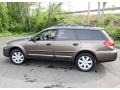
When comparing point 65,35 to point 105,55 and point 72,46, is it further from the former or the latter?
point 105,55

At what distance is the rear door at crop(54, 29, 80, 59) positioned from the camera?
7.07 meters

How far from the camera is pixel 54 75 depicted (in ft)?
21.7

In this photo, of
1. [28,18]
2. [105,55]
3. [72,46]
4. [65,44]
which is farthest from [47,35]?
[28,18]

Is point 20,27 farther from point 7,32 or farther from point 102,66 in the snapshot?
point 102,66

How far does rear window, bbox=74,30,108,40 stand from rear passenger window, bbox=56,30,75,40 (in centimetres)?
18

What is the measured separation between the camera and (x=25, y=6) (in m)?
18.6

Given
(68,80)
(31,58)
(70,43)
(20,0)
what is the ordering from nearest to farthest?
(68,80) < (70,43) < (31,58) < (20,0)

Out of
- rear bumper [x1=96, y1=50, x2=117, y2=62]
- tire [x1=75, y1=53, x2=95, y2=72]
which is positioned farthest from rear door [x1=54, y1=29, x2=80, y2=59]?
rear bumper [x1=96, y1=50, x2=117, y2=62]

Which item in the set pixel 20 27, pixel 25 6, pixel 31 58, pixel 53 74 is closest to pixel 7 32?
pixel 20 27

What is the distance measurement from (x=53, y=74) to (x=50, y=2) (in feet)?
42.0

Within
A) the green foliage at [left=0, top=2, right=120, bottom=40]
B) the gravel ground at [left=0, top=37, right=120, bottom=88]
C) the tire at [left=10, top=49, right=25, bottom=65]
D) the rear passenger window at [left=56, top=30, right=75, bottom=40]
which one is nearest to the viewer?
the gravel ground at [left=0, top=37, right=120, bottom=88]

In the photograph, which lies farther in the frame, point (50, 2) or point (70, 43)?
point (50, 2)

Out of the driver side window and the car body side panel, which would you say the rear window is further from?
the driver side window

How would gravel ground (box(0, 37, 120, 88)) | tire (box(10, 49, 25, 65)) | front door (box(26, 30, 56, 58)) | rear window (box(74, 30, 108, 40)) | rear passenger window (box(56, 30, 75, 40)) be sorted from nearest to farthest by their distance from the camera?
gravel ground (box(0, 37, 120, 88)) < rear window (box(74, 30, 108, 40)) < rear passenger window (box(56, 30, 75, 40)) < front door (box(26, 30, 56, 58)) < tire (box(10, 49, 25, 65))
